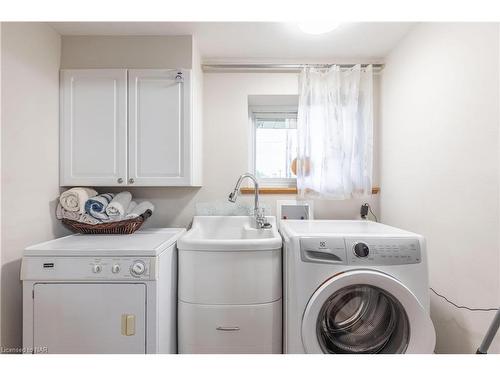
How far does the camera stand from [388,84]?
182 cm

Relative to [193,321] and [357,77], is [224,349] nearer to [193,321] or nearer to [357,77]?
[193,321]

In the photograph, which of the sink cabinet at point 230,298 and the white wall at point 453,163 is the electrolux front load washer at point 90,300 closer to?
the sink cabinet at point 230,298

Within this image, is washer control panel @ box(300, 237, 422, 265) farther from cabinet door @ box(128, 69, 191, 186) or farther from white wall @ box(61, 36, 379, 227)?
cabinet door @ box(128, 69, 191, 186)

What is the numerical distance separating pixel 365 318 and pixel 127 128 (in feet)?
5.60

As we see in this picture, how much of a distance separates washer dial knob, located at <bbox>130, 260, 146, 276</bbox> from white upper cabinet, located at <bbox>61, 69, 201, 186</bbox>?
1.92 ft

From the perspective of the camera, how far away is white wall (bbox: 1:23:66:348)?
118cm

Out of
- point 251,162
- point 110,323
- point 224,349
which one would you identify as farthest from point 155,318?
point 251,162

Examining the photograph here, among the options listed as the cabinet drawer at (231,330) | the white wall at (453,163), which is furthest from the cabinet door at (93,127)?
the white wall at (453,163)

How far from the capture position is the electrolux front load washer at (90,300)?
1.11 metres

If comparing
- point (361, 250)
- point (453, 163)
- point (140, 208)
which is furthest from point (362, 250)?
point (140, 208)

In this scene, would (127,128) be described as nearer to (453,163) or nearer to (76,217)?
(76,217)

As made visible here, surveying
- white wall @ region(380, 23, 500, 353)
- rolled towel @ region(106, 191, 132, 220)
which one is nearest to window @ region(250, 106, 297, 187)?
white wall @ region(380, 23, 500, 353)

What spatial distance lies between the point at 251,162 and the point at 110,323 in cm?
142

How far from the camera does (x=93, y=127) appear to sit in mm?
1562
